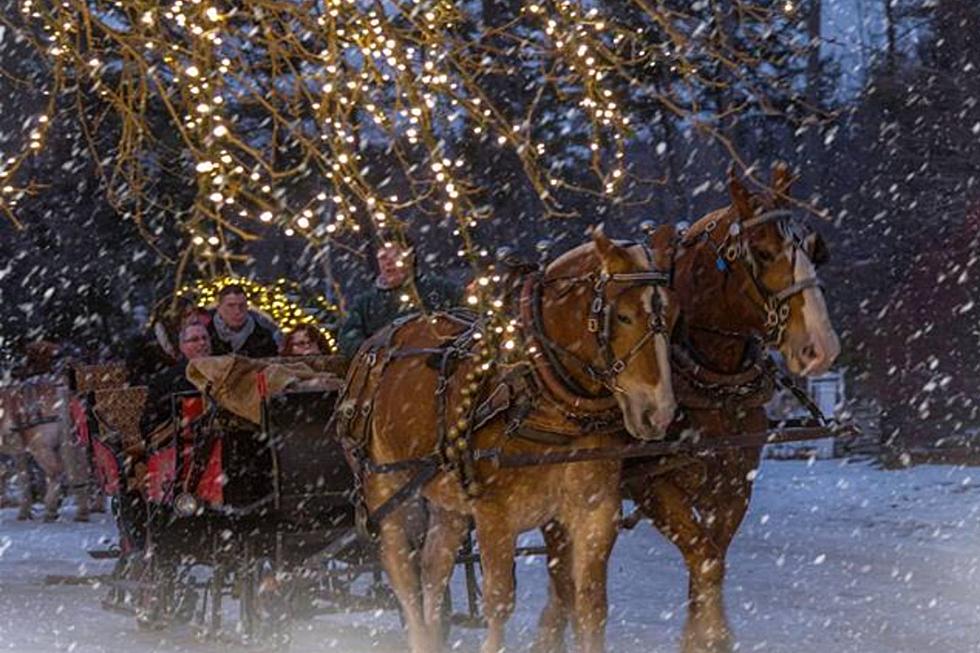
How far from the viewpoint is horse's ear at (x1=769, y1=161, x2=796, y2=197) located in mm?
8047

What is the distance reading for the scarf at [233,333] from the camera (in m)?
10.5

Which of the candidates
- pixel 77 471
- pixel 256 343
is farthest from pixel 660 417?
pixel 77 471

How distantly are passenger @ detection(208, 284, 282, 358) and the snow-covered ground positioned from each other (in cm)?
174

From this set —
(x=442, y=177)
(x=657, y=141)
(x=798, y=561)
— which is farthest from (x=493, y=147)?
(x=442, y=177)

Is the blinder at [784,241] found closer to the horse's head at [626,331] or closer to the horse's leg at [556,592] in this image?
the horse's head at [626,331]

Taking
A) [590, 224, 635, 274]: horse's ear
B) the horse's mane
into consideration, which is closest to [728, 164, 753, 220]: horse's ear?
the horse's mane

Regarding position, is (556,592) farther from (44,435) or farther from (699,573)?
(44,435)

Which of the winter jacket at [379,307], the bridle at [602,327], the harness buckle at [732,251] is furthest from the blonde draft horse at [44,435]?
the harness buckle at [732,251]

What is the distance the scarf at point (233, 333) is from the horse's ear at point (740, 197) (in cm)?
372

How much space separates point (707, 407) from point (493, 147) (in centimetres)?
1718

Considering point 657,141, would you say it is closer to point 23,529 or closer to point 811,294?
point 23,529

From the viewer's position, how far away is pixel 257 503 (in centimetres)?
940

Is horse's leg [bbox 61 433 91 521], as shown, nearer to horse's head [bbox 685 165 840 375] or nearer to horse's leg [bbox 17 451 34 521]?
horse's leg [bbox 17 451 34 521]

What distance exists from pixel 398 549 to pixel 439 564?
431 millimetres
